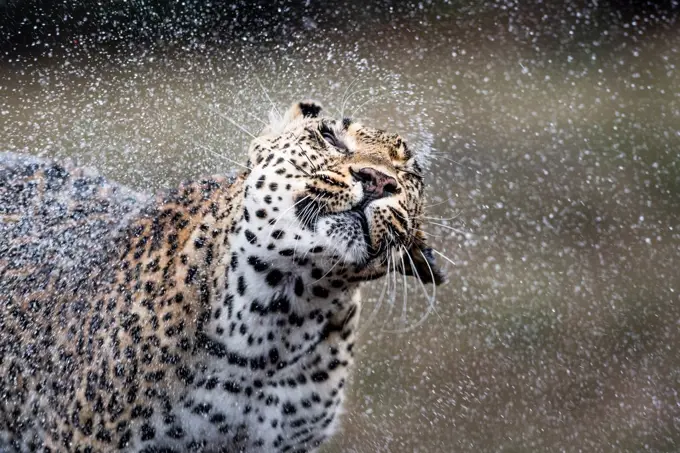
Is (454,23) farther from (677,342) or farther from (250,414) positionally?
(250,414)

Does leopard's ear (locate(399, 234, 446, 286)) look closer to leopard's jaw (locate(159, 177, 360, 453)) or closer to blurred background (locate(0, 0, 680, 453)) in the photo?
leopard's jaw (locate(159, 177, 360, 453))

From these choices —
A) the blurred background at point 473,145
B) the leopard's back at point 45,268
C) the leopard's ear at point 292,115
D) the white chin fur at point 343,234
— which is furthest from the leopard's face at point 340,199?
the blurred background at point 473,145

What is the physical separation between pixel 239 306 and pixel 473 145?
4.35 m

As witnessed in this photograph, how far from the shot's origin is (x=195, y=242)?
10.5ft

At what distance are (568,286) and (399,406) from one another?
1.90 meters

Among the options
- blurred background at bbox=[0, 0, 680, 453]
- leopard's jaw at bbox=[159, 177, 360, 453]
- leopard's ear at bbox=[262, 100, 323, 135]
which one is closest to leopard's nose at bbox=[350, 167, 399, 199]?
leopard's jaw at bbox=[159, 177, 360, 453]

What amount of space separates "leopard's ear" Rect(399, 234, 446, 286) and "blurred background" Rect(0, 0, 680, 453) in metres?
2.66

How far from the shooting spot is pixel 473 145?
272 inches

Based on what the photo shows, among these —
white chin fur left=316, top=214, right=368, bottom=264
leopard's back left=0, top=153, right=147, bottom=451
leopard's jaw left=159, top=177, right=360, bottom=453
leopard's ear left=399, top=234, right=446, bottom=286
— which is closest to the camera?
white chin fur left=316, top=214, right=368, bottom=264

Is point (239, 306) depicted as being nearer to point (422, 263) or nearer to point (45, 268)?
point (422, 263)

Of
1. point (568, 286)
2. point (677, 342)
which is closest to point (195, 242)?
point (568, 286)

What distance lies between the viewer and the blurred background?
19.7 ft

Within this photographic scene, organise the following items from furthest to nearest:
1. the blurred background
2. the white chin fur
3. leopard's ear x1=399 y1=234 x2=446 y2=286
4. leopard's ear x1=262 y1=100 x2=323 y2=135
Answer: the blurred background → leopard's ear x1=262 y1=100 x2=323 y2=135 → leopard's ear x1=399 y1=234 x2=446 y2=286 → the white chin fur

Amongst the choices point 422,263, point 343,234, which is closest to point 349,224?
point 343,234
